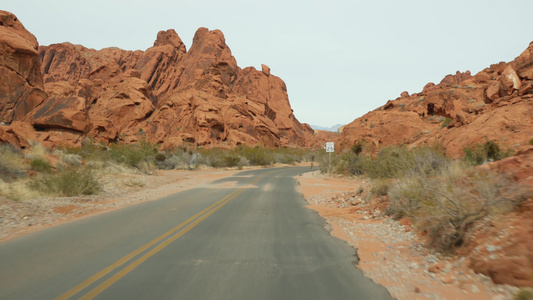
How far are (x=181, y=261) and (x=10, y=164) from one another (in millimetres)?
14425

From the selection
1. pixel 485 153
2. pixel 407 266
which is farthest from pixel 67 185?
pixel 485 153

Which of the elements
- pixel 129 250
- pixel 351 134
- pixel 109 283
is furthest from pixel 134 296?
pixel 351 134

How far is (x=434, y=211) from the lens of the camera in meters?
6.09

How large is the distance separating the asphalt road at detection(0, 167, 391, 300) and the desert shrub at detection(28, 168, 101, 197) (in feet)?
17.0

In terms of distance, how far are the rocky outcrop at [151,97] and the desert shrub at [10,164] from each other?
169 cm

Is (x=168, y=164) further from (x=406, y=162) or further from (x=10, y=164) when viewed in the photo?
(x=406, y=162)

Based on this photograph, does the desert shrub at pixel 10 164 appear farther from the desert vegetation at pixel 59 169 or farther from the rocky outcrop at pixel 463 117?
the rocky outcrop at pixel 463 117

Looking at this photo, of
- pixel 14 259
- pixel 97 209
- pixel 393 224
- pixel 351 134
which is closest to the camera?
pixel 14 259

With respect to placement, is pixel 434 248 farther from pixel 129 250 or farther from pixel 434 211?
pixel 129 250

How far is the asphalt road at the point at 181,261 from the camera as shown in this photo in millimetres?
3947

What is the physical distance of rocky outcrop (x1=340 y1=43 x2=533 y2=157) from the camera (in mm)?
13570

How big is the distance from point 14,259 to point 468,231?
7718 millimetres

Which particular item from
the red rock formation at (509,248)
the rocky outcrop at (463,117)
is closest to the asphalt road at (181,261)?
the red rock formation at (509,248)

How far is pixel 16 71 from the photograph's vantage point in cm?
3738
